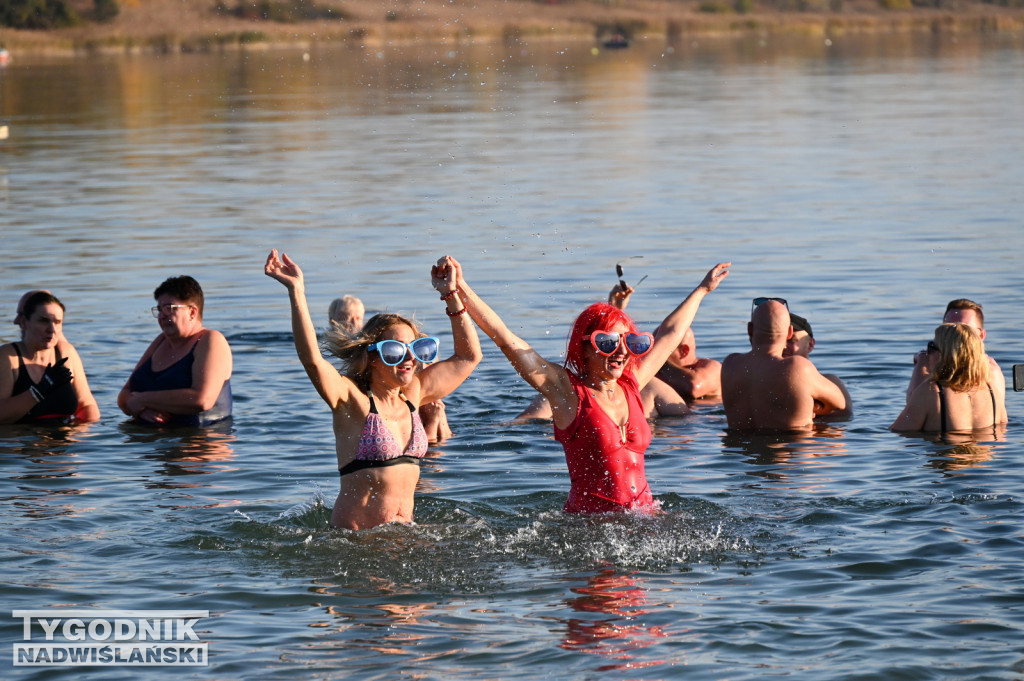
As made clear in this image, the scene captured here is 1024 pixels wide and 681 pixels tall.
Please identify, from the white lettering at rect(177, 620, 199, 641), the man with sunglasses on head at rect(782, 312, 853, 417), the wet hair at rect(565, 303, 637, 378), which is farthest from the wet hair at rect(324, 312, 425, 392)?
the man with sunglasses on head at rect(782, 312, 853, 417)

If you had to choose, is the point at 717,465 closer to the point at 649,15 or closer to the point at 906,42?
the point at 906,42

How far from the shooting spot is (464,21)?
86.0 m

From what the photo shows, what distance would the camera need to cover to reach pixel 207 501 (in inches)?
352

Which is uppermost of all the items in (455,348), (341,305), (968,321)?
(455,348)

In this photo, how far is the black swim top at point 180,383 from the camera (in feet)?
35.4

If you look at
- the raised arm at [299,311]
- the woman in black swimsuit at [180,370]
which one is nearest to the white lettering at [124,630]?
the raised arm at [299,311]

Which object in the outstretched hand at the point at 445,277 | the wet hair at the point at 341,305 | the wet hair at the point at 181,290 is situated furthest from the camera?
the wet hair at the point at 181,290

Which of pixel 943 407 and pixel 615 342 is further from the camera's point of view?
pixel 943 407

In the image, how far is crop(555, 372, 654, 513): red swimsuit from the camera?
7.11 meters

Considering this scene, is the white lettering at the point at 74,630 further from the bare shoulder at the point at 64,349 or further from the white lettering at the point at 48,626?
the bare shoulder at the point at 64,349

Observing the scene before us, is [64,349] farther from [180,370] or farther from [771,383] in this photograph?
[771,383]

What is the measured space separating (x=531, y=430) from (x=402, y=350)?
418cm

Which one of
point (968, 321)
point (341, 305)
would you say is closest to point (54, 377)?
point (341, 305)

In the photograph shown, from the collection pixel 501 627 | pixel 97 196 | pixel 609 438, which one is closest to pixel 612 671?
pixel 501 627
